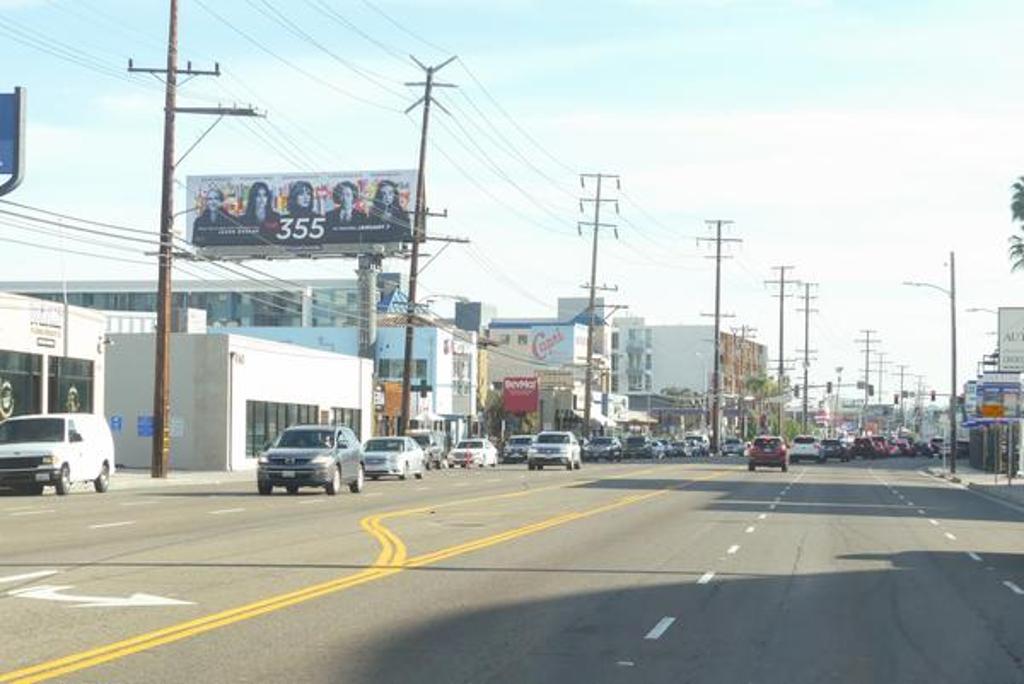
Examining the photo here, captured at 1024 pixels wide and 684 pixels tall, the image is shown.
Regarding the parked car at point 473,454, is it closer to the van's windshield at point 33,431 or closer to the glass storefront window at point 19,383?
the glass storefront window at point 19,383

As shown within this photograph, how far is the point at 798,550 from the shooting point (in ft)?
77.2

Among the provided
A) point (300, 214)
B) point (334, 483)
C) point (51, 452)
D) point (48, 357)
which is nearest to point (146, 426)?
point (48, 357)

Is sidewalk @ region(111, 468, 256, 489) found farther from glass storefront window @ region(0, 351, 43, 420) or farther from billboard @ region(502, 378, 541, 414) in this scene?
billboard @ region(502, 378, 541, 414)

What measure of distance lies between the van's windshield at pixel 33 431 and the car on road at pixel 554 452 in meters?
34.4

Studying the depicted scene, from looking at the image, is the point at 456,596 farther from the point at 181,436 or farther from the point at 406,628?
the point at 181,436

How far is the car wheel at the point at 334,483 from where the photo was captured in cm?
3819

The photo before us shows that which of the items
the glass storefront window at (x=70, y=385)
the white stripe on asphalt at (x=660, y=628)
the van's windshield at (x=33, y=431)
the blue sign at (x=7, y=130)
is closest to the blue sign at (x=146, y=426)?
the glass storefront window at (x=70, y=385)

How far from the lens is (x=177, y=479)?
50.1 metres

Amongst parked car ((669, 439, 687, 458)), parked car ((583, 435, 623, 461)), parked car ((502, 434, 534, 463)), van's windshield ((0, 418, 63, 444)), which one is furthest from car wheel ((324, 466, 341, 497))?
parked car ((669, 439, 687, 458))

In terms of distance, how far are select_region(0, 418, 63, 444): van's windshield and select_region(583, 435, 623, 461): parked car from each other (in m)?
58.6

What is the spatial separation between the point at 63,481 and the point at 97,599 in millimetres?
23530

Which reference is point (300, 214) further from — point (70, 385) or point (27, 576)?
point (27, 576)

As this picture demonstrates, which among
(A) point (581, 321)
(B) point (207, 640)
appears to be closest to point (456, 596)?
(B) point (207, 640)

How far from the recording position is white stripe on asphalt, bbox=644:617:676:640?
522 inches
